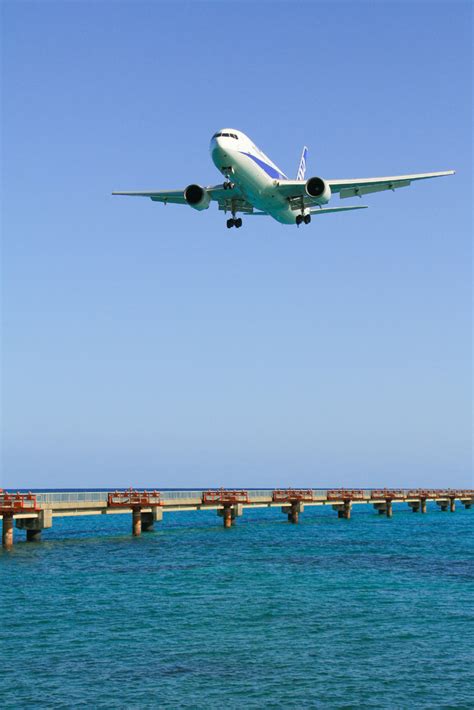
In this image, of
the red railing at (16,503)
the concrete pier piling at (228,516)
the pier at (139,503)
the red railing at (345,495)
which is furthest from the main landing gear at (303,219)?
the red railing at (345,495)

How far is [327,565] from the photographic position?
51.5 meters

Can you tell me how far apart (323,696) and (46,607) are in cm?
1702

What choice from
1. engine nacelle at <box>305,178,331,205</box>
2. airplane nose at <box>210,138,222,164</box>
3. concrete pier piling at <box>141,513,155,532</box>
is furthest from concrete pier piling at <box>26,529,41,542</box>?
engine nacelle at <box>305,178,331,205</box>

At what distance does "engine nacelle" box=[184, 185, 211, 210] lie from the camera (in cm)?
4791

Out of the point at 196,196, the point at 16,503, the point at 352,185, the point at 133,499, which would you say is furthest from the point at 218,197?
the point at 133,499

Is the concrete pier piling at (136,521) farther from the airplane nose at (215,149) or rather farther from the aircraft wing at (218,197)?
the airplane nose at (215,149)

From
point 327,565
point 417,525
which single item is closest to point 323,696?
point 327,565

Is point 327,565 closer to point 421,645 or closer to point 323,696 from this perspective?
point 421,645

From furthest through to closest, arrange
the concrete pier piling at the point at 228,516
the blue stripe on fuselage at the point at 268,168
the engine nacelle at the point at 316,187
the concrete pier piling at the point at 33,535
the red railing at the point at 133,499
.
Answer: the concrete pier piling at the point at 228,516, the red railing at the point at 133,499, the concrete pier piling at the point at 33,535, the engine nacelle at the point at 316,187, the blue stripe on fuselage at the point at 268,168

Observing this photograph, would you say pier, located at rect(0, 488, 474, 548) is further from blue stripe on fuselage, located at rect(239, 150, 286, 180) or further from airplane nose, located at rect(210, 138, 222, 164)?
blue stripe on fuselage, located at rect(239, 150, 286, 180)

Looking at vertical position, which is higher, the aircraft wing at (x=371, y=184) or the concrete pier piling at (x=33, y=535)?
the aircraft wing at (x=371, y=184)

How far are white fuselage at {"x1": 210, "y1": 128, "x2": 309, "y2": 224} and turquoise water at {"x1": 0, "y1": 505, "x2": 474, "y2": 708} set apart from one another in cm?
2240

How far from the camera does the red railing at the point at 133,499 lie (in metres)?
63.2

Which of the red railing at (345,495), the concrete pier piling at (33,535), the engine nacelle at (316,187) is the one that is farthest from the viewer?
the red railing at (345,495)
